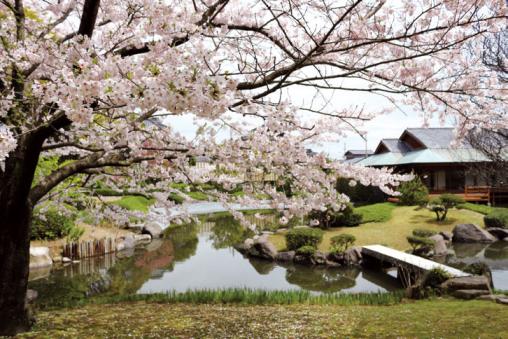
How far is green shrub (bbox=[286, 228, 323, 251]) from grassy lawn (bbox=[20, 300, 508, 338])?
719cm

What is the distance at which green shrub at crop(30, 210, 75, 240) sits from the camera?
15578mm

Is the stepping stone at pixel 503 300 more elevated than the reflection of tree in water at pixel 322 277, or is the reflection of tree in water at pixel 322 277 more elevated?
the stepping stone at pixel 503 300

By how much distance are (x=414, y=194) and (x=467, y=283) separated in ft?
51.5

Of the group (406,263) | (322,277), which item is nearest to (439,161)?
(322,277)

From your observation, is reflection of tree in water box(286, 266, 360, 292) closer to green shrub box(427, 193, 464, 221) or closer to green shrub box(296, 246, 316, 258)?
green shrub box(296, 246, 316, 258)

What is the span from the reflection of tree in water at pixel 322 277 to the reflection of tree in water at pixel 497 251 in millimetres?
5225

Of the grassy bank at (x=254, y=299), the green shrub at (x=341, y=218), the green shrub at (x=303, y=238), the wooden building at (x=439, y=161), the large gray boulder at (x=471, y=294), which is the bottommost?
the grassy bank at (x=254, y=299)

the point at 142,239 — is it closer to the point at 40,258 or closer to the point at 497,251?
the point at 40,258

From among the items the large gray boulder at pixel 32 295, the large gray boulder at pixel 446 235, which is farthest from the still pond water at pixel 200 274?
the large gray boulder at pixel 446 235

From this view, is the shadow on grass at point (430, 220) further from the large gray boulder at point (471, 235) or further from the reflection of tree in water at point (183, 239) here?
the reflection of tree in water at point (183, 239)

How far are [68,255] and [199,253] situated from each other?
4766 millimetres

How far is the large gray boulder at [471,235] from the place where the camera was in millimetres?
17789

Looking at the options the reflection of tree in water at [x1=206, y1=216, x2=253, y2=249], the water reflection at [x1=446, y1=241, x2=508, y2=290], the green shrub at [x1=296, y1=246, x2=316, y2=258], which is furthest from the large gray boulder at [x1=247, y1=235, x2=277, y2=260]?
the water reflection at [x1=446, y1=241, x2=508, y2=290]

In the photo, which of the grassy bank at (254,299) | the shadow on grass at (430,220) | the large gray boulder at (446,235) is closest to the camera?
the grassy bank at (254,299)
